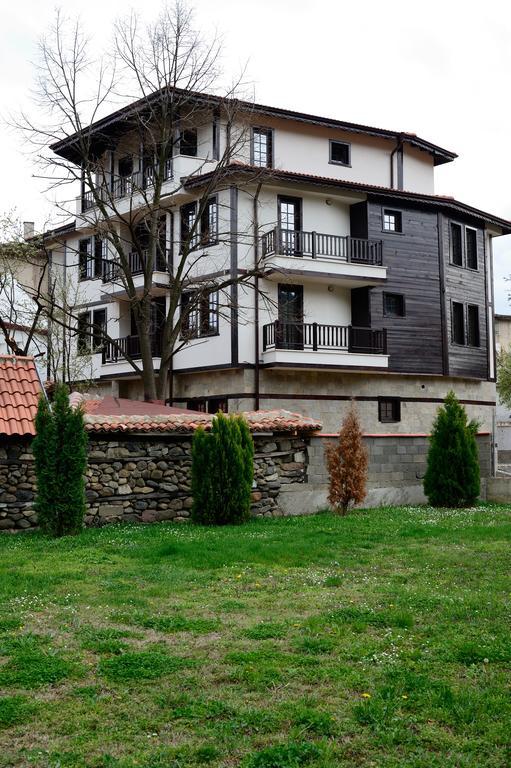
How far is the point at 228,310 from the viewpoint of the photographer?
2466 centimetres

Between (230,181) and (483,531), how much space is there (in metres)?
15.8

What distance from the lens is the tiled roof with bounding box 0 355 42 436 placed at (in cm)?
1311

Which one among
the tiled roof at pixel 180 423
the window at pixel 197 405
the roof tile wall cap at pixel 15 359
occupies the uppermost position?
Result: the roof tile wall cap at pixel 15 359

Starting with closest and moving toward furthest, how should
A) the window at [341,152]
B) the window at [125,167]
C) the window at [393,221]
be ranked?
the window at [393,221] < the window at [341,152] < the window at [125,167]

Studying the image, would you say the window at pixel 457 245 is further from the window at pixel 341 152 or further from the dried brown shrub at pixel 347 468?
the dried brown shrub at pixel 347 468

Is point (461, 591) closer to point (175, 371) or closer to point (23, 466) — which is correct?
point (23, 466)

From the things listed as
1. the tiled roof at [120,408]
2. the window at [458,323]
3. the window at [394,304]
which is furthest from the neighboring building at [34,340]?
the window at [458,323]

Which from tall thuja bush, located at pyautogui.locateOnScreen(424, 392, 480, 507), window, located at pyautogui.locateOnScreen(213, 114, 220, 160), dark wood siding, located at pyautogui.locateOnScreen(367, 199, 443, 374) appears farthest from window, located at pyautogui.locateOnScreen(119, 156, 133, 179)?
tall thuja bush, located at pyautogui.locateOnScreen(424, 392, 480, 507)

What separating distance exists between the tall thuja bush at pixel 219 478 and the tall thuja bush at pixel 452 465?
5628 millimetres

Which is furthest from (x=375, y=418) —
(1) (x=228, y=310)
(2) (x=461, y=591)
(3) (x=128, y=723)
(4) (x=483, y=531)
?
(3) (x=128, y=723)

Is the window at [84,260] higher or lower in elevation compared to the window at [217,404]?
higher

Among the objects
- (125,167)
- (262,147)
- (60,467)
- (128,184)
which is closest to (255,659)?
(60,467)

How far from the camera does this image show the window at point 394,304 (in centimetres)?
2728

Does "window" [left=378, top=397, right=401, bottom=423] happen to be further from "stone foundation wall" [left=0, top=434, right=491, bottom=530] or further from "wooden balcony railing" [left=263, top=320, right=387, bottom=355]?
"stone foundation wall" [left=0, top=434, right=491, bottom=530]
